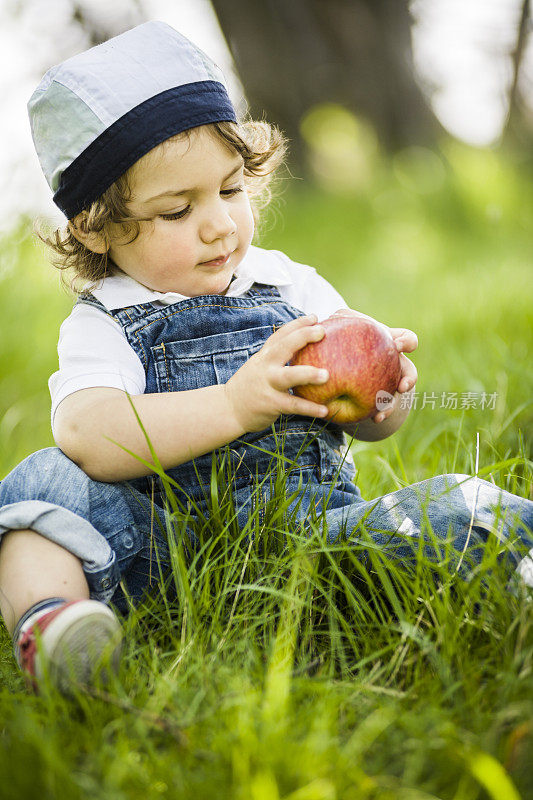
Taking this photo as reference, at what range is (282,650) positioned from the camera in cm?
133

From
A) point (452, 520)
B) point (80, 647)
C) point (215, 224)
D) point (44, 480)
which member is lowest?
point (452, 520)

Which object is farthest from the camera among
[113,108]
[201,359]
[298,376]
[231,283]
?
[231,283]

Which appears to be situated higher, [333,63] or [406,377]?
[333,63]

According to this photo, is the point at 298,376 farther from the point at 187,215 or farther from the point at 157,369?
the point at 187,215

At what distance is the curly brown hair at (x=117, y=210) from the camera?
177 centimetres

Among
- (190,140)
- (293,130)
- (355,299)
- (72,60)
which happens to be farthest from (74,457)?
(293,130)

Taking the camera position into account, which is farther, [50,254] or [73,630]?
[50,254]

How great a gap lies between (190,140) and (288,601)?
3.40ft

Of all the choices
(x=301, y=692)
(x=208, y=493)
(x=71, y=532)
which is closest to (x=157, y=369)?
(x=208, y=493)

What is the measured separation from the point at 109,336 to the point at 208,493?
423 mm

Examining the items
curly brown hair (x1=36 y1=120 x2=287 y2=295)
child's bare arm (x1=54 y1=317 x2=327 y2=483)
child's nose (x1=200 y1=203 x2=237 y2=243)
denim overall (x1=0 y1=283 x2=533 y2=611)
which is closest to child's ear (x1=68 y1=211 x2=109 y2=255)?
curly brown hair (x1=36 y1=120 x2=287 y2=295)

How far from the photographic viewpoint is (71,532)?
1.51m

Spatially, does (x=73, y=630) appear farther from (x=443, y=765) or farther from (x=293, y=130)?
(x=293, y=130)

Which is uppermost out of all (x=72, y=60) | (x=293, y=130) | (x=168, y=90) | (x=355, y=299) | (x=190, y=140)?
(x=72, y=60)
